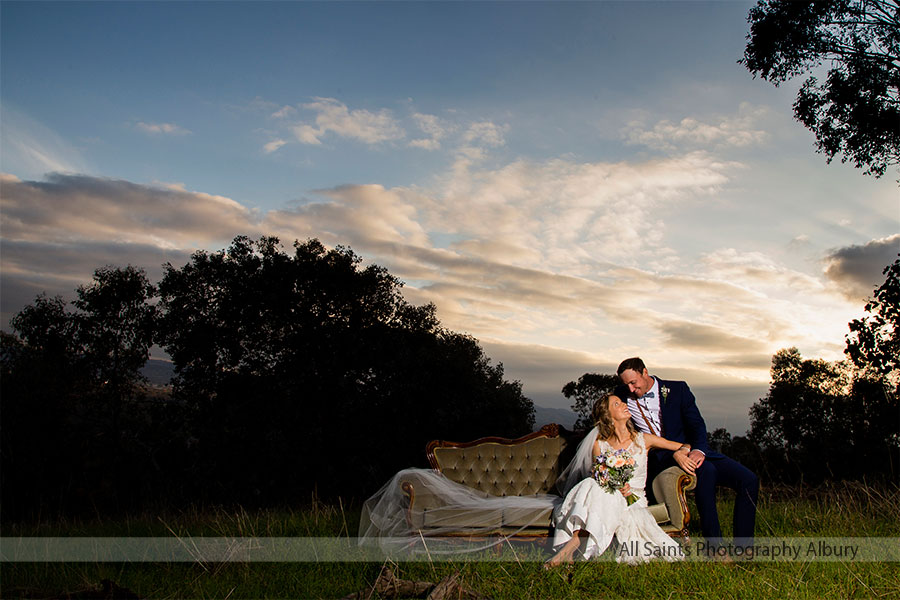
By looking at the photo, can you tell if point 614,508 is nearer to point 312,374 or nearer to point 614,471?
point 614,471

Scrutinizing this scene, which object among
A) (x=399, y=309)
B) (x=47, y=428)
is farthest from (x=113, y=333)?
(x=399, y=309)

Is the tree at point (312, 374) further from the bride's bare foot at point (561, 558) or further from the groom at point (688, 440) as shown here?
the bride's bare foot at point (561, 558)

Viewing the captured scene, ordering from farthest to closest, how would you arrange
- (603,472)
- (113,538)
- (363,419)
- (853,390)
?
(853,390) → (363,419) → (113,538) → (603,472)

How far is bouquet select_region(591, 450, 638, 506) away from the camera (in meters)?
6.06

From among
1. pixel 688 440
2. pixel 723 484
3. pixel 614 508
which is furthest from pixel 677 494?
pixel 614 508

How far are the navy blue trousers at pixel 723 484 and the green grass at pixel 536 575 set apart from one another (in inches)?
24.6

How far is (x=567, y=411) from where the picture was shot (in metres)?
21.1

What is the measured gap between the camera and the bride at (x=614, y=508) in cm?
577

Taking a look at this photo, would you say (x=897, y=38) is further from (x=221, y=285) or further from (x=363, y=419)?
(x=221, y=285)

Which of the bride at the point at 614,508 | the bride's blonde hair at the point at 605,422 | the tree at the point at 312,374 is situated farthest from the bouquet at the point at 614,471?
the tree at the point at 312,374

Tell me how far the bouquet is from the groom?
1.77ft

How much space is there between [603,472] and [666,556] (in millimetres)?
857

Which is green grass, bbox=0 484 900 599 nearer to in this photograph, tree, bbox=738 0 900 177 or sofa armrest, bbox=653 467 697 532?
sofa armrest, bbox=653 467 697 532

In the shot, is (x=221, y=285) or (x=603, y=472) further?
(x=221, y=285)
